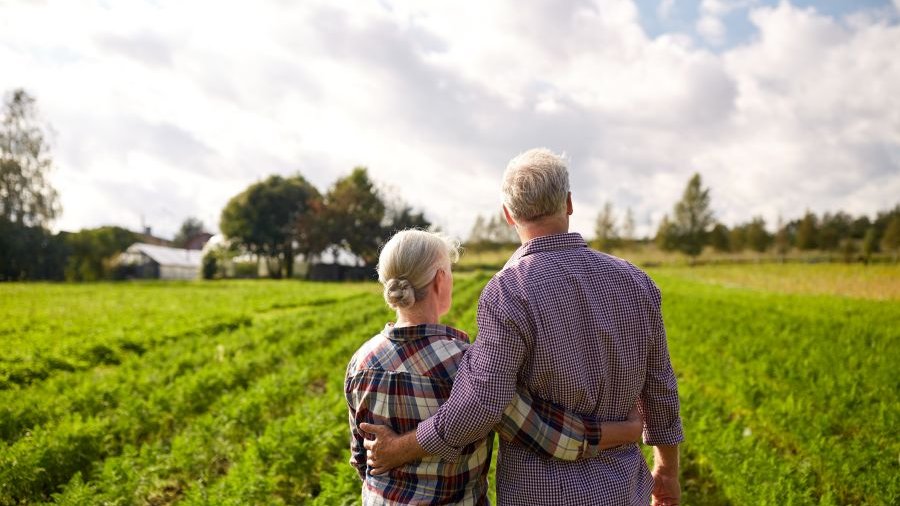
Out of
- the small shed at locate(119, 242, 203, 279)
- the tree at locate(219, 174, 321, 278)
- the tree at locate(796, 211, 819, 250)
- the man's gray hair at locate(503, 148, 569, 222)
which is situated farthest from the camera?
the tree at locate(796, 211, 819, 250)

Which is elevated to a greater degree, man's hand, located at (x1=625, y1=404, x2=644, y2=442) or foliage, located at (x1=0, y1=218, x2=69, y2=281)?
foliage, located at (x1=0, y1=218, x2=69, y2=281)

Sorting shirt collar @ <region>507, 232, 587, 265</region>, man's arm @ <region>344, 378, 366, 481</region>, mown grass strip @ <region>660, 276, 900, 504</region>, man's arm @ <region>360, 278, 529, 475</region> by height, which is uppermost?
shirt collar @ <region>507, 232, 587, 265</region>

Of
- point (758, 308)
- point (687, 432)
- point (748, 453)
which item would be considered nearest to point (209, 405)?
point (687, 432)

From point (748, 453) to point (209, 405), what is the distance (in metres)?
6.83

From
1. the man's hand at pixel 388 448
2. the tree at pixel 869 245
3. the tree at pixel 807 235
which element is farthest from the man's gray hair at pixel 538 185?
the tree at pixel 807 235

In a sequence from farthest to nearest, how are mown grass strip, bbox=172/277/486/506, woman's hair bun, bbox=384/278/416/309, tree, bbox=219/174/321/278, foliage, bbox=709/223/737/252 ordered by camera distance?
foliage, bbox=709/223/737/252 → tree, bbox=219/174/321/278 → mown grass strip, bbox=172/277/486/506 → woman's hair bun, bbox=384/278/416/309

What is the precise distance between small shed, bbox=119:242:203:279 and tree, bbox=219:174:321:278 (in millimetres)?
5648

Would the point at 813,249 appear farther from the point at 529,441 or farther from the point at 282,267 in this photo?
the point at 529,441

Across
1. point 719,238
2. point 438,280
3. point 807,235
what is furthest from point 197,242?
point 438,280

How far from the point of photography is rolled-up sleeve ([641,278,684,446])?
80.7 inches

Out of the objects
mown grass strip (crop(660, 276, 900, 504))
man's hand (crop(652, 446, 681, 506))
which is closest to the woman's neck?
man's hand (crop(652, 446, 681, 506))

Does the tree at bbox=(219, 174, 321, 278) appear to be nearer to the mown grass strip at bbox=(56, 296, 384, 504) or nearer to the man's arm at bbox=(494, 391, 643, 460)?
the mown grass strip at bbox=(56, 296, 384, 504)

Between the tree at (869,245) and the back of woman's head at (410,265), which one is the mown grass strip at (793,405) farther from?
the tree at (869,245)

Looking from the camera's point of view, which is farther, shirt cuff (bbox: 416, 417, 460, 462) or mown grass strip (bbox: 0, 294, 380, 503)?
mown grass strip (bbox: 0, 294, 380, 503)
